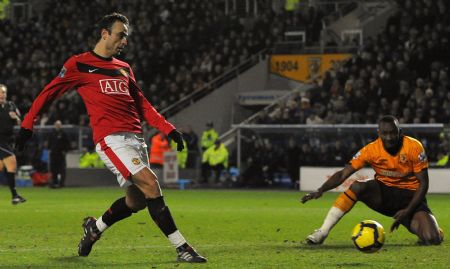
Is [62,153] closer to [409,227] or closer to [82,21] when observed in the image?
[82,21]

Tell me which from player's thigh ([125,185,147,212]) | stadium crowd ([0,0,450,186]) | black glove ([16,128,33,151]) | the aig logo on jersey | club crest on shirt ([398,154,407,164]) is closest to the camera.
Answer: black glove ([16,128,33,151])

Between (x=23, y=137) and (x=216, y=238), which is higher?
(x=23, y=137)

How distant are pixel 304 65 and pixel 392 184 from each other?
80.1ft

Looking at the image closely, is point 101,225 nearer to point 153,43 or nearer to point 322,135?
point 322,135

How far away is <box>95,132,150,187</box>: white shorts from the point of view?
937 centimetres

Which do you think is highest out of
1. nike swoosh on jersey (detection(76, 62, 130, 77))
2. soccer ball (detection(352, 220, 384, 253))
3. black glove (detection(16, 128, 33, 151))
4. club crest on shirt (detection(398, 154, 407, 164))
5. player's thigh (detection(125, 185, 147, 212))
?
nike swoosh on jersey (detection(76, 62, 130, 77))

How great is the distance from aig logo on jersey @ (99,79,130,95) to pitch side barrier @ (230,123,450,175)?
654 inches

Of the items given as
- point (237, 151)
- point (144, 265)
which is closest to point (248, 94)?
point (237, 151)

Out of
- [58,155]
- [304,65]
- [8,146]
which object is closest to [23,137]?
[8,146]

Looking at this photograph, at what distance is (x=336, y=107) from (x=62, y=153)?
25.0ft

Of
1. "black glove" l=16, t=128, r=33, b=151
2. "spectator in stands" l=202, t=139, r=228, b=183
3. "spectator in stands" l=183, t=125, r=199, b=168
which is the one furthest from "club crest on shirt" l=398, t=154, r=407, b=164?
"spectator in stands" l=183, t=125, r=199, b=168

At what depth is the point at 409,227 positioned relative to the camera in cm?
1141

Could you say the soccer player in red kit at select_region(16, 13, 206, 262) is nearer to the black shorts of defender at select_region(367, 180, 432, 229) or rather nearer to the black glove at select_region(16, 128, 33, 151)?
the black glove at select_region(16, 128, 33, 151)

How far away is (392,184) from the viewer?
37.7ft
